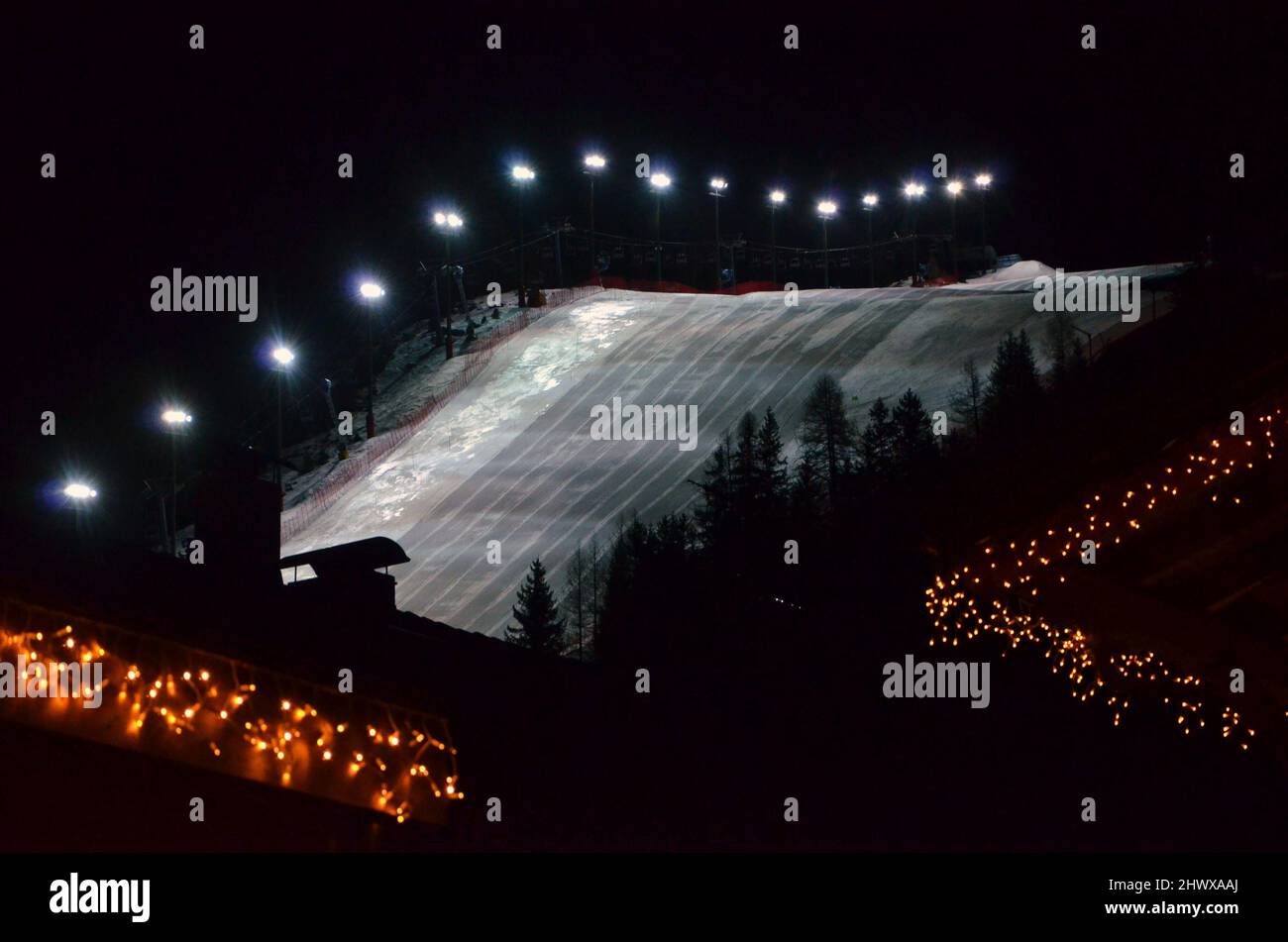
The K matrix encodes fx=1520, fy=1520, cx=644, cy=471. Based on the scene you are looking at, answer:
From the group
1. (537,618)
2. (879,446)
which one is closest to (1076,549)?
(537,618)

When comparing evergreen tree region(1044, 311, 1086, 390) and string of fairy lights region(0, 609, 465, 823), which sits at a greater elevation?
evergreen tree region(1044, 311, 1086, 390)

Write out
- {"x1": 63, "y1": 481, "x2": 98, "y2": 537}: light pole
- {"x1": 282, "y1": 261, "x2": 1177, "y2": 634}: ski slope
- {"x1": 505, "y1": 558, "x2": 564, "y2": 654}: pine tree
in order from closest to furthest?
{"x1": 63, "y1": 481, "x2": 98, "y2": 537}: light pole < {"x1": 505, "y1": 558, "x2": 564, "y2": 654}: pine tree < {"x1": 282, "y1": 261, "x2": 1177, "y2": 634}: ski slope

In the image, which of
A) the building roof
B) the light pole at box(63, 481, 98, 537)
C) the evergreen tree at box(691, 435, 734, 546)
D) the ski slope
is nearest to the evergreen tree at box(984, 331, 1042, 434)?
the ski slope

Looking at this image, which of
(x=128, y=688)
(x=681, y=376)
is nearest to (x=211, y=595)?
(x=128, y=688)

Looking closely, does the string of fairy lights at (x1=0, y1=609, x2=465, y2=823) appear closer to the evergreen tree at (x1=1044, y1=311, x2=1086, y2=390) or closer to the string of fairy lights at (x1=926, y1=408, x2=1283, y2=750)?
the string of fairy lights at (x1=926, y1=408, x2=1283, y2=750)
